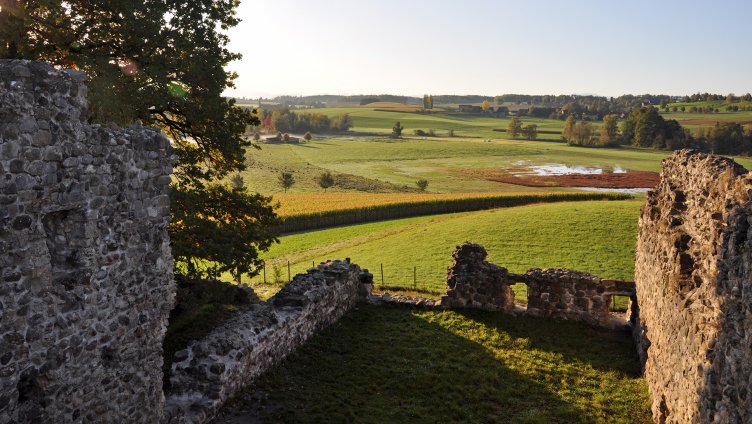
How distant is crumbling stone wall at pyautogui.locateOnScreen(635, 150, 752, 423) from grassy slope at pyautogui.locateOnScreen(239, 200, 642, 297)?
1243 centimetres

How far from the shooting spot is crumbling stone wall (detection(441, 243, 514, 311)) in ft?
60.0

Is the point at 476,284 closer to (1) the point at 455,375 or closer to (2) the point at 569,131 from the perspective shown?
(1) the point at 455,375

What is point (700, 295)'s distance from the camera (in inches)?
377

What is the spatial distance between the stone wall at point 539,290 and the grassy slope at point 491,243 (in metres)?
5.80

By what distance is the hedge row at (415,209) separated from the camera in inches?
1758

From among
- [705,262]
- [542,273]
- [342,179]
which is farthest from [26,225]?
[342,179]

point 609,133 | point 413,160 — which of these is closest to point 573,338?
point 413,160

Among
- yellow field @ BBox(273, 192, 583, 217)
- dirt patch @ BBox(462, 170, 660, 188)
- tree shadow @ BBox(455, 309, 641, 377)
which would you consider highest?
tree shadow @ BBox(455, 309, 641, 377)

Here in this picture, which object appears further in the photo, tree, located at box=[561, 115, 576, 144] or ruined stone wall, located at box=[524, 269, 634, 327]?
tree, located at box=[561, 115, 576, 144]

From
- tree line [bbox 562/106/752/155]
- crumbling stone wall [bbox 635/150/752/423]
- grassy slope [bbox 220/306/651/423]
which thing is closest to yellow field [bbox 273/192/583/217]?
grassy slope [bbox 220/306/651/423]

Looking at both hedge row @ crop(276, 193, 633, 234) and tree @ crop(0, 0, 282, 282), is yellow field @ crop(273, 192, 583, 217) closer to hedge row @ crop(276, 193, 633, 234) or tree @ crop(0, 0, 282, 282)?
hedge row @ crop(276, 193, 633, 234)

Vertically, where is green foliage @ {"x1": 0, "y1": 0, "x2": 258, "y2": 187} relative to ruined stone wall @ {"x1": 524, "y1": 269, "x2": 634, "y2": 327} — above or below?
above

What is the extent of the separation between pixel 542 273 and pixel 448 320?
3440 millimetres

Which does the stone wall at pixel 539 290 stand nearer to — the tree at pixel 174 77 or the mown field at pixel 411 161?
the tree at pixel 174 77
